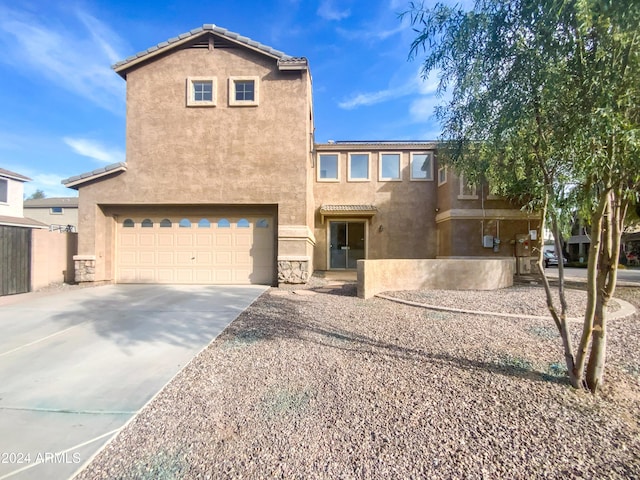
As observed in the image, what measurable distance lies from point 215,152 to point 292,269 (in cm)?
479

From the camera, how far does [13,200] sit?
18891 mm

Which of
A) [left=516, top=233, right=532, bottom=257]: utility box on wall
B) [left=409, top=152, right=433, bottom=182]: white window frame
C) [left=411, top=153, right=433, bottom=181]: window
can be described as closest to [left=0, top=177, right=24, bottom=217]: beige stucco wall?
[left=409, top=152, right=433, bottom=182]: white window frame

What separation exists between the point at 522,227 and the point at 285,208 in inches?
426

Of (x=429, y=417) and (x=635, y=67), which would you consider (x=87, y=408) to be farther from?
(x=635, y=67)

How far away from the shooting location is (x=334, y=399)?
3.35 metres

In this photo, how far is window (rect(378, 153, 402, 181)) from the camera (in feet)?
52.9

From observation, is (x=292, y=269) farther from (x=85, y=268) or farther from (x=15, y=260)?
(x=15, y=260)

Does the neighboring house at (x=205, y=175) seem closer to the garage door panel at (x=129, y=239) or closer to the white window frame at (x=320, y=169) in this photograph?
the garage door panel at (x=129, y=239)

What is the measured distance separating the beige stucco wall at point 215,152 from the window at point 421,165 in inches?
276

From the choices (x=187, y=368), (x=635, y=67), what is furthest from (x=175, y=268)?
(x=635, y=67)

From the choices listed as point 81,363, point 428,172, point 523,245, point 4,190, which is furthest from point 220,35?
point 4,190

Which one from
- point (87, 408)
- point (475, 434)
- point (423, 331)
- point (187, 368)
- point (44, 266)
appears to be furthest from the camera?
point (44, 266)

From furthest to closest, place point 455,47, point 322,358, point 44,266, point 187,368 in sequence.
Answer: point 44,266
point 322,358
point 187,368
point 455,47

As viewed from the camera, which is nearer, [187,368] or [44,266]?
[187,368]
